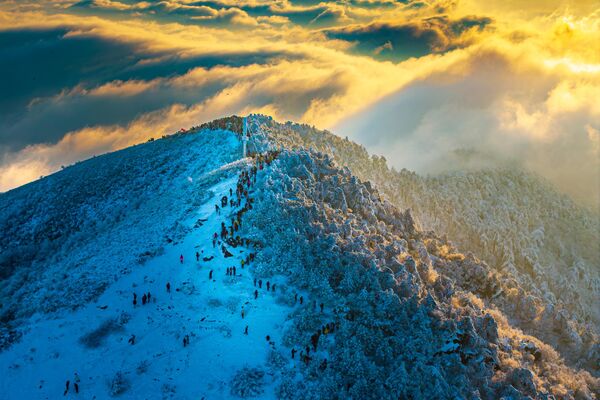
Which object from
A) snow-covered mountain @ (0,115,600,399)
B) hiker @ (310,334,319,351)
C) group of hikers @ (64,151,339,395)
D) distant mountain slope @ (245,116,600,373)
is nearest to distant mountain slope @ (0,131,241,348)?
snow-covered mountain @ (0,115,600,399)

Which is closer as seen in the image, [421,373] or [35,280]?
[421,373]

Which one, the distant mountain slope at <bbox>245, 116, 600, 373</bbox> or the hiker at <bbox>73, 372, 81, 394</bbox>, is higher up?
the hiker at <bbox>73, 372, 81, 394</bbox>

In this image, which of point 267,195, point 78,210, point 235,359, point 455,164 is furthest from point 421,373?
point 455,164

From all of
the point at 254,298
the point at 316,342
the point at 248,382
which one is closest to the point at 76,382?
the point at 248,382

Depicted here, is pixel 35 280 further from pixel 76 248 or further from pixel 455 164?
pixel 455 164

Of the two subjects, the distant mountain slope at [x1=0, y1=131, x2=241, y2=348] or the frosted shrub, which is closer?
the frosted shrub

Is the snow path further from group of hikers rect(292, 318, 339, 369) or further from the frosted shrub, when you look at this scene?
group of hikers rect(292, 318, 339, 369)
